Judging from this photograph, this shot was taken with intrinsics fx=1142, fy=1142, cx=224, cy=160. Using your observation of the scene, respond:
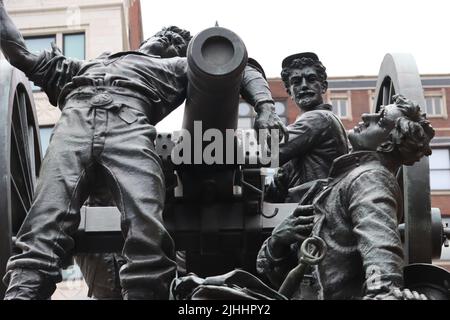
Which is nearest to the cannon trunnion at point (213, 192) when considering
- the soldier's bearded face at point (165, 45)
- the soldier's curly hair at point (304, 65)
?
the soldier's curly hair at point (304, 65)

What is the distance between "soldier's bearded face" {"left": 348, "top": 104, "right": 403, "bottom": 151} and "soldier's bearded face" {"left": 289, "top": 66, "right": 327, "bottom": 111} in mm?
2676

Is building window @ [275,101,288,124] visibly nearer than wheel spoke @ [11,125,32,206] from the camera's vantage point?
No

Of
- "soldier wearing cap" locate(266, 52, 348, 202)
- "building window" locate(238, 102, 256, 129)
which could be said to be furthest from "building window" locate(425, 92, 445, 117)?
"soldier wearing cap" locate(266, 52, 348, 202)

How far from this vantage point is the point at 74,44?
28.6m

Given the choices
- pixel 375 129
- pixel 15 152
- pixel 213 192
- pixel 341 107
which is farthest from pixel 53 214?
pixel 341 107

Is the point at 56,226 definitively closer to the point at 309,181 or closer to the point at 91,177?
the point at 91,177

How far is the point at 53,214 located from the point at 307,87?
3.49 m

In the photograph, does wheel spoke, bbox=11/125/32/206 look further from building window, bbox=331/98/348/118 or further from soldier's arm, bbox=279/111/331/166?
building window, bbox=331/98/348/118

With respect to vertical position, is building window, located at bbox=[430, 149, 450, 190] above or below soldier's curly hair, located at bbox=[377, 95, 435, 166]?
above

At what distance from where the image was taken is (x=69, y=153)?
7633mm

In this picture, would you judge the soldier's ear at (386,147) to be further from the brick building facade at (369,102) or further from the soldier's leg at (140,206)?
the brick building facade at (369,102)

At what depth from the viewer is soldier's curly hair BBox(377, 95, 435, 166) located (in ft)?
23.5

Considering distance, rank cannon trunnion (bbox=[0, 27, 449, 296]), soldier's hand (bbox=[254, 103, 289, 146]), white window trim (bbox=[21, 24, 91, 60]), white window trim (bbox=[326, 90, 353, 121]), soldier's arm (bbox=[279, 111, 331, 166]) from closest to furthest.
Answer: cannon trunnion (bbox=[0, 27, 449, 296]) → soldier's hand (bbox=[254, 103, 289, 146]) → soldier's arm (bbox=[279, 111, 331, 166]) → white window trim (bbox=[21, 24, 91, 60]) → white window trim (bbox=[326, 90, 353, 121])

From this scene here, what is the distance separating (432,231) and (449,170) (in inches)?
1033
